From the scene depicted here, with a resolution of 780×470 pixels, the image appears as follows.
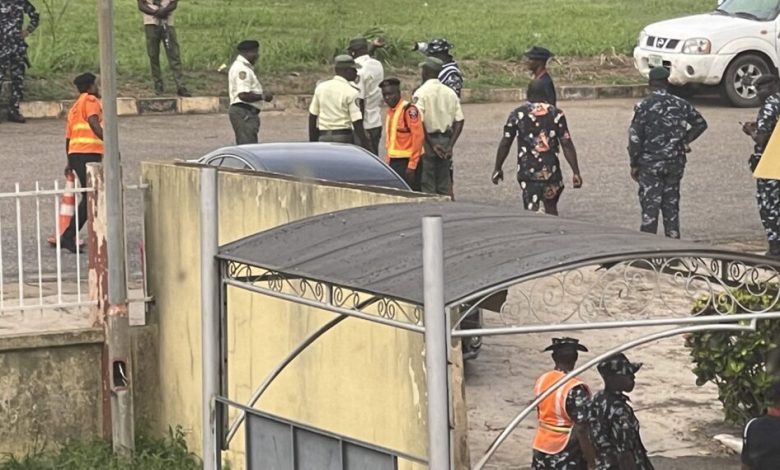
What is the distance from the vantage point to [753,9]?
22.8 meters

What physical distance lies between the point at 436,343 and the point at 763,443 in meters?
2.00

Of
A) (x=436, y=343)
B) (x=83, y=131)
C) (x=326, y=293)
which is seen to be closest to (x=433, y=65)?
(x=83, y=131)

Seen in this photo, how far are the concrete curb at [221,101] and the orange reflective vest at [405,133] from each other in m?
7.09

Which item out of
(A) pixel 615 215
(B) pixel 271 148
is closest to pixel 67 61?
(A) pixel 615 215

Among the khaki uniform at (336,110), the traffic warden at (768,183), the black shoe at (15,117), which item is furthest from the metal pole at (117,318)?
the black shoe at (15,117)

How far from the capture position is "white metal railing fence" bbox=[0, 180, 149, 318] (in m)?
9.85

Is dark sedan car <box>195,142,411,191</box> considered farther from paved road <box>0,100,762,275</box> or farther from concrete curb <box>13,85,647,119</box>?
concrete curb <box>13,85,647,119</box>

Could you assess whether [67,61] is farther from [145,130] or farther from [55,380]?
[55,380]

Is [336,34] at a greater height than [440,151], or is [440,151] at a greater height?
[336,34]

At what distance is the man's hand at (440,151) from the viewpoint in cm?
1438

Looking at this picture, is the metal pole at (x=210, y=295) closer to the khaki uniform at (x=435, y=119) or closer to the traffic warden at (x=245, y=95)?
the khaki uniform at (x=435, y=119)

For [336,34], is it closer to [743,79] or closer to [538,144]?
[743,79]

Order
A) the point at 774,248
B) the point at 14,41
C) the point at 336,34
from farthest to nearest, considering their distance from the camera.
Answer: the point at 336,34 → the point at 14,41 → the point at 774,248

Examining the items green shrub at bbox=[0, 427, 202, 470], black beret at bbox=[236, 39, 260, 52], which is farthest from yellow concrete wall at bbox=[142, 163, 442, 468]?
black beret at bbox=[236, 39, 260, 52]
